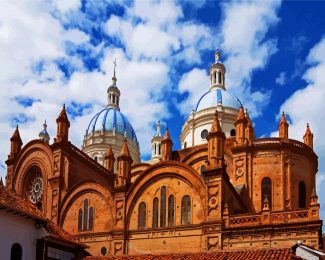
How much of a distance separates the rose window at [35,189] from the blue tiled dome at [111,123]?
23.7 metres

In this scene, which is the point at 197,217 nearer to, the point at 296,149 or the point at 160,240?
the point at 160,240

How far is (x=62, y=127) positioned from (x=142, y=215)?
14379 mm

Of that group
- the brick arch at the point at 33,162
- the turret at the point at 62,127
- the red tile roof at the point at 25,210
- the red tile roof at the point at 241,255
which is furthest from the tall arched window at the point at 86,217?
the red tile roof at the point at 241,255

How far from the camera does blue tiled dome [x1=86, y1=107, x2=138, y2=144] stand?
81.1 meters

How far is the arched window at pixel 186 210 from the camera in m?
43.6

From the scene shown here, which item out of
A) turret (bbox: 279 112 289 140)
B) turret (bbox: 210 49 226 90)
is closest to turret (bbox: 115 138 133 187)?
turret (bbox: 279 112 289 140)

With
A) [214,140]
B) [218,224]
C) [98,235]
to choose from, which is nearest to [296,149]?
[214,140]

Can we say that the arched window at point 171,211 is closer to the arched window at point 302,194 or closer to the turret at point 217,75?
the arched window at point 302,194

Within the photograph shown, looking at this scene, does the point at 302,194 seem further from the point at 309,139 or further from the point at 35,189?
the point at 35,189

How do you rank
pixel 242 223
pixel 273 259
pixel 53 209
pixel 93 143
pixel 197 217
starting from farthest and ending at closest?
1. pixel 93 143
2. pixel 53 209
3. pixel 197 217
4. pixel 242 223
5. pixel 273 259

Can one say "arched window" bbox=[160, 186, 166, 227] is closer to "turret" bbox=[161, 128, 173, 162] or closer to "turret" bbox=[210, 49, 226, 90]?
"turret" bbox=[161, 128, 173, 162]

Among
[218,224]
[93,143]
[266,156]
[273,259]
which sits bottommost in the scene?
[273,259]

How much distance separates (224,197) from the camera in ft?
138

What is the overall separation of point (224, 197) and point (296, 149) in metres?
11.3
